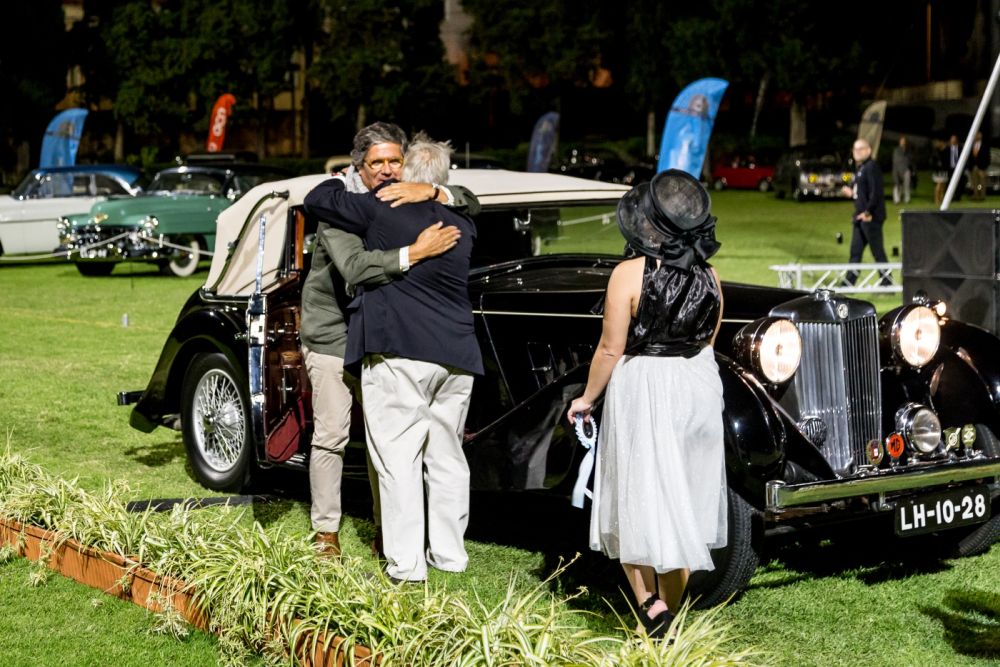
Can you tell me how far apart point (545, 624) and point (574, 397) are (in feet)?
5.46

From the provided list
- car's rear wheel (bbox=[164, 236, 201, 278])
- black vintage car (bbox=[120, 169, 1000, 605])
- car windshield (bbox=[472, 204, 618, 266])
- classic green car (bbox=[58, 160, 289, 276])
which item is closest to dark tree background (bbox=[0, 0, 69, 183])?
classic green car (bbox=[58, 160, 289, 276])

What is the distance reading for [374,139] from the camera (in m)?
5.59

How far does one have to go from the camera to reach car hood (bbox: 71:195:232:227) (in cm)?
2045

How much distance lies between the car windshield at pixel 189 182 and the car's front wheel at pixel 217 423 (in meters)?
14.6

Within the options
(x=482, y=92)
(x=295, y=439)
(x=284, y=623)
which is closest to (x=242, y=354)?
(x=295, y=439)

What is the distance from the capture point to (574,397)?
18.2 feet

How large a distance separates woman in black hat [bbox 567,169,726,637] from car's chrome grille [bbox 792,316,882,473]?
910 mm

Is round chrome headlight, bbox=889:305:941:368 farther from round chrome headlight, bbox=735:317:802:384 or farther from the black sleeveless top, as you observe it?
the black sleeveless top

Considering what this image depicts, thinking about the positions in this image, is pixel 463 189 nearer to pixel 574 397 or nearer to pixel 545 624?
pixel 574 397

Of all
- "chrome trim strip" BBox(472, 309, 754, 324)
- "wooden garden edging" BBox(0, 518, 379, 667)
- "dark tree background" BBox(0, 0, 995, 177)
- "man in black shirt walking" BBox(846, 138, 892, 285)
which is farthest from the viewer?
Result: "dark tree background" BBox(0, 0, 995, 177)

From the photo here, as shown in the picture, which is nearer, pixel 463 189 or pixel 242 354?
pixel 463 189

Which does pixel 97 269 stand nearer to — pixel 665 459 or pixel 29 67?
pixel 665 459

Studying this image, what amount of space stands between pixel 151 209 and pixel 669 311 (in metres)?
16.9

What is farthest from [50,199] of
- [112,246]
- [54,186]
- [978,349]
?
[978,349]
